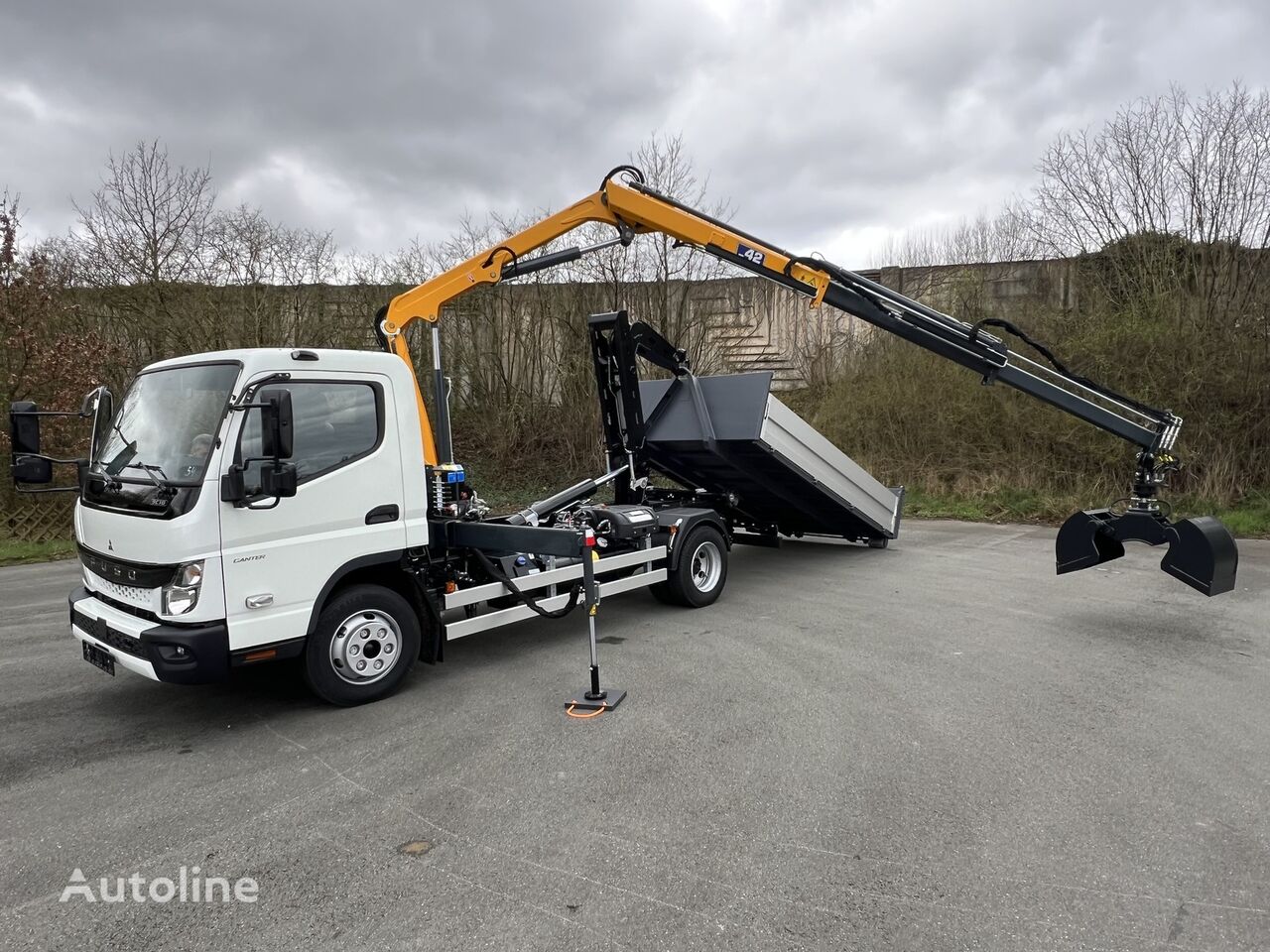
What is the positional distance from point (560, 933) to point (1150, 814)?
265 cm

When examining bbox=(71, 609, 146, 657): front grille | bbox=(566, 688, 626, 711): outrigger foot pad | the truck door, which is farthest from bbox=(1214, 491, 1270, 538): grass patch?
bbox=(71, 609, 146, 657): front grille

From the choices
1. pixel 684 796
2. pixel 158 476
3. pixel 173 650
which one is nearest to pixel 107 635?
pixel 173 650

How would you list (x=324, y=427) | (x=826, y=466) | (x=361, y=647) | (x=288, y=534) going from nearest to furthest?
(x=288, y=534)
(x=324, y=427)
(x=361, y=647)
(x=826, y=466)

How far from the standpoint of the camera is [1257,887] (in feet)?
9.40

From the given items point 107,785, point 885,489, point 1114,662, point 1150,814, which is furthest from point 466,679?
point 885,489

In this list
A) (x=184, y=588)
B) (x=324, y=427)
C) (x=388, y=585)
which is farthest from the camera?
(x=388, y=585)

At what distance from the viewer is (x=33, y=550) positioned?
11.4m

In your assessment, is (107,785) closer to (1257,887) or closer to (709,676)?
(709,676)

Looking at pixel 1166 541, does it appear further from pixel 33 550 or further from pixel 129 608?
pixel 33 550

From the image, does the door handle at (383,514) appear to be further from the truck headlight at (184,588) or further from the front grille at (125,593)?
the front grille at (125,593)

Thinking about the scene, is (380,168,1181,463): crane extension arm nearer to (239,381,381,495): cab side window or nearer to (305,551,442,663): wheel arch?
(239,381,381,495): cab side window

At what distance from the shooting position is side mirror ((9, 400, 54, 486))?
4.46 meters

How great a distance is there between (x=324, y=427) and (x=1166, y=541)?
21.4 ft

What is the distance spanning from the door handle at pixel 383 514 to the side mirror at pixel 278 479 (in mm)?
674
